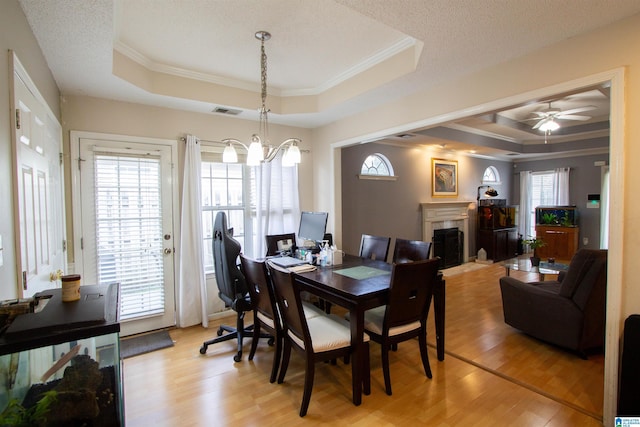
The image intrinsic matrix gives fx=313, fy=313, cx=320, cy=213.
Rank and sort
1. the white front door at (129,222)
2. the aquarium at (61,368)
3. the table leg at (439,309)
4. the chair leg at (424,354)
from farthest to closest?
the white front door at (129,222) < the table leg at (439,309) < the chair leg at (424,354) < the aquarium at (61,368)

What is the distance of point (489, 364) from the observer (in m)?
2.74

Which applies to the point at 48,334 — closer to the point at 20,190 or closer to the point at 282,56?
the point at 20,190

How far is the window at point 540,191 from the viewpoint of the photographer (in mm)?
7523

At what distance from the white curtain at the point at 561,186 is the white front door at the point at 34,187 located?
29.4 ft

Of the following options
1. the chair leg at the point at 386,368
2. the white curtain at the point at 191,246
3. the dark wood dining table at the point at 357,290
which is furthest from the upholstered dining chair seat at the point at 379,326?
the white curtain at the point at 191,246

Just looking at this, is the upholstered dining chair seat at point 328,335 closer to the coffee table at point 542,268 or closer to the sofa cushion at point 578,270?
the sofa cushion at point 578,270

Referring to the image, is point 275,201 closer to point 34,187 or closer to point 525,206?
point 34,187

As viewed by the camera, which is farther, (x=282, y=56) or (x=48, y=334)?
(x=282, y=56)

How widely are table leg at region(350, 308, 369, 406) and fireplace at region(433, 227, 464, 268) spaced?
14.6 ft

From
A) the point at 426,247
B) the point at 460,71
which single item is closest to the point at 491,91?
the point at 460,71

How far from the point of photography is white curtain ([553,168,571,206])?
23.3 ft

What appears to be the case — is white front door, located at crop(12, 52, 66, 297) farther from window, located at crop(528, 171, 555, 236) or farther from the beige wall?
window, located at crop(528, 171, 555, 236)

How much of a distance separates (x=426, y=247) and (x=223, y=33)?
101 inches

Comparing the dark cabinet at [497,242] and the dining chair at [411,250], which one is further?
the dark cabinet at [497,242]
